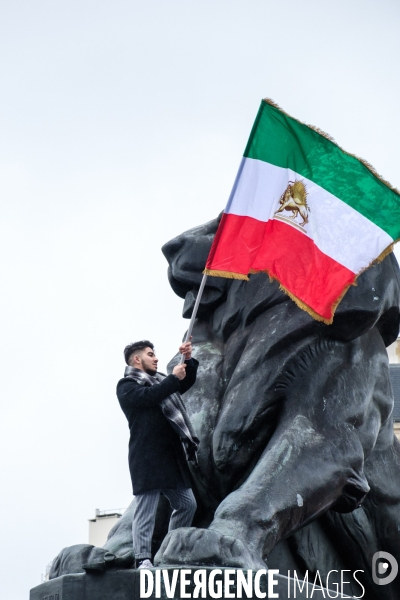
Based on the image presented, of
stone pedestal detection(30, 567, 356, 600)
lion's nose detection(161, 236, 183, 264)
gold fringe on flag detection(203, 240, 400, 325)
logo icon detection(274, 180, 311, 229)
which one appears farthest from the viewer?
lion's nose detection(161, 236, 183, 264)

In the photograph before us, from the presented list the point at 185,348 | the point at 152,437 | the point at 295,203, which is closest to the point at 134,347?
the point at 185,348

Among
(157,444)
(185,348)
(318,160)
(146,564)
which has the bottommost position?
(146,564)

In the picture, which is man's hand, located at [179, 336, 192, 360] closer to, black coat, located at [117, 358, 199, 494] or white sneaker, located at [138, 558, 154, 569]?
black coat, located at [117, 358, 199, 494]

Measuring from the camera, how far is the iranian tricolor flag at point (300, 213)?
22.8ft

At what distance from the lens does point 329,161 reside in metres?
7.19

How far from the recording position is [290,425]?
6.72 metres

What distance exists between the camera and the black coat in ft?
20.6

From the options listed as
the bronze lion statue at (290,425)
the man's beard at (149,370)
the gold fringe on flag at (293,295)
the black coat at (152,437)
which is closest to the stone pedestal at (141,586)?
the bronze lion statue at (290,425)

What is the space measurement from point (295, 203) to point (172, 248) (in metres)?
0.87

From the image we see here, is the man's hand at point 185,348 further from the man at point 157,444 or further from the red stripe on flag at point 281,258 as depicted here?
the red stripe on flag at point 281,258

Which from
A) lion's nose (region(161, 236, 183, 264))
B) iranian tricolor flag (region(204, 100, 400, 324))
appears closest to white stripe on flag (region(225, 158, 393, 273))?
iranian tricolor flag (region(204, 100, 400, 324))

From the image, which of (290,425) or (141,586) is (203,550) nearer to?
(141,586)

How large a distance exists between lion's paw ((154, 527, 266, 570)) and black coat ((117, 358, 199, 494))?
1.28 ft

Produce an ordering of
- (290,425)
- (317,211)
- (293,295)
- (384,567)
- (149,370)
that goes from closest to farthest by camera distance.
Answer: (149,370)
(290,425)
(293,295)
(317,211)
(384,567)
